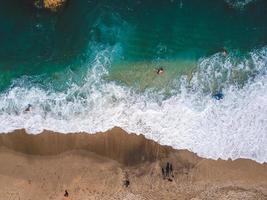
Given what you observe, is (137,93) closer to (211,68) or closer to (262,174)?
(211,68)

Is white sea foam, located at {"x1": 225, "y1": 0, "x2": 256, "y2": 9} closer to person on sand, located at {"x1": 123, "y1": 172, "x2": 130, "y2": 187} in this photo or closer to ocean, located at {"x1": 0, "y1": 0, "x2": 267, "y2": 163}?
ocean, located at {"x1": 0, "y1": 0, "x2": 267, "y2": 163}

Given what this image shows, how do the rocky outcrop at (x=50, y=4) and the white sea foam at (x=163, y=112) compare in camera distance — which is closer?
the white sea foam at (x=163, y=112)

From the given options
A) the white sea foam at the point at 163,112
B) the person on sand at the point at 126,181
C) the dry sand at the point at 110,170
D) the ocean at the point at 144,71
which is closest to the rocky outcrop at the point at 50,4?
the ocean at the point at 144,71

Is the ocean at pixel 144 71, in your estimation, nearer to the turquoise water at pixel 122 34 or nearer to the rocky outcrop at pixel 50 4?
the turquoise water at pixel 122 34

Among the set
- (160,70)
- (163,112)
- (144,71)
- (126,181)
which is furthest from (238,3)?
(126,181)

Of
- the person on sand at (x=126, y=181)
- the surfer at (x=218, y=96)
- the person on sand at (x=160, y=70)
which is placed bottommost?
the person on sand at (x=126, y=181)

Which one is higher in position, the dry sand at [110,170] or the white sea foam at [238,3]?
→ the white sea foam at [238,3]

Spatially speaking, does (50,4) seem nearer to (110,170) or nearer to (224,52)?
(110,170)
